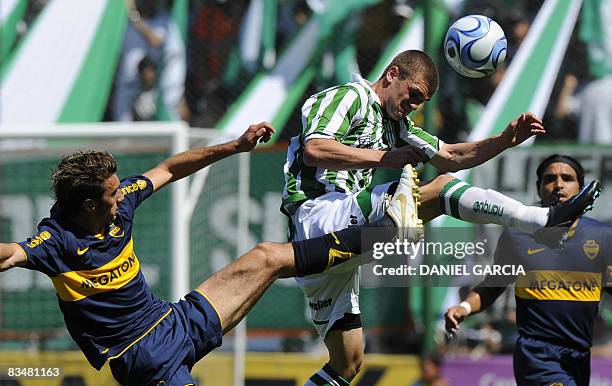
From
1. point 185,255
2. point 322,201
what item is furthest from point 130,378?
point 185,255

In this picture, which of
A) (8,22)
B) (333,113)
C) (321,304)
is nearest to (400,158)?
(333,113)

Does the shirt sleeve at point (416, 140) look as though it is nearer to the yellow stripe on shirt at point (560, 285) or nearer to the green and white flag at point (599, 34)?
the yellow stripe on shirt at point (560, 285)

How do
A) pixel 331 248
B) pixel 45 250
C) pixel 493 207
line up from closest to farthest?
pixel 45 250 → pixel 331 248 → pixel 493 207

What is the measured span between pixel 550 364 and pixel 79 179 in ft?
10.1

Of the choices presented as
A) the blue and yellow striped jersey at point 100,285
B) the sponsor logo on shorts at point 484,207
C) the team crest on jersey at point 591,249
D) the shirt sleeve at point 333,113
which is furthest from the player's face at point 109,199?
the team crest on jersey at point 591,249

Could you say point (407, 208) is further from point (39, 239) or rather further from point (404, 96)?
point (39, 239)

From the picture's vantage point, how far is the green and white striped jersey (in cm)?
656

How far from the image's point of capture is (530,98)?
10.5m

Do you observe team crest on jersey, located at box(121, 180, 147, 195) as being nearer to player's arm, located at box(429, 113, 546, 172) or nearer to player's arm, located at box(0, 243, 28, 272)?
player's arm, located at box(0, 243, 28, 272)

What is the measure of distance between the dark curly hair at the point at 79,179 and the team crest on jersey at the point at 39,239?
20 centimetres

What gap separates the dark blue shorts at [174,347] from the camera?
616 centimetres

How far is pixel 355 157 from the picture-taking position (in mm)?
6363

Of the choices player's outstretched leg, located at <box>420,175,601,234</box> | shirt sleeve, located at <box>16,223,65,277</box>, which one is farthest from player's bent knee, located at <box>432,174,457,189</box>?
shirt sleeve, located at <box>16,223,65,277</box>

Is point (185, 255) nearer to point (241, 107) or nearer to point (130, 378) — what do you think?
point (241, 107)
